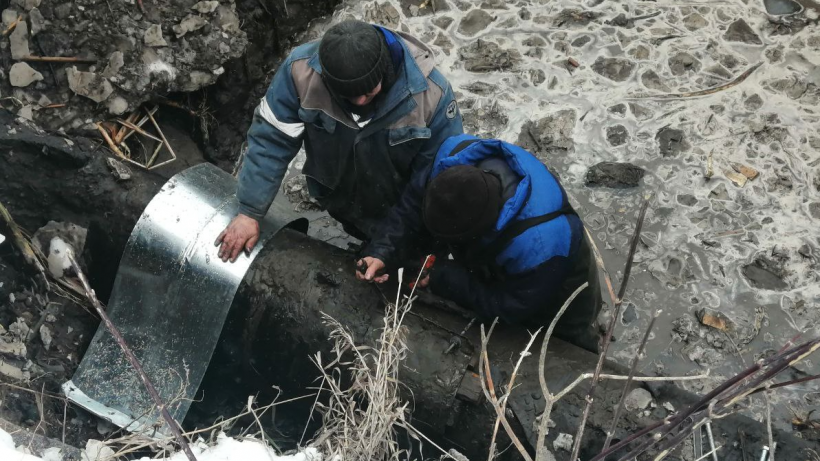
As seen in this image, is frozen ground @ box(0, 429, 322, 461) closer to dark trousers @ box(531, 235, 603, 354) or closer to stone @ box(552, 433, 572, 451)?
stone @ box(552, 433, 572, 451)

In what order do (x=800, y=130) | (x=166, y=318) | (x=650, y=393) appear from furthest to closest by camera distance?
(x=800, y=130)
(x=166, y=318)
(x=650, y=393)

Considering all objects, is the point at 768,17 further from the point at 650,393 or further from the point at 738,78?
the point at 650,393

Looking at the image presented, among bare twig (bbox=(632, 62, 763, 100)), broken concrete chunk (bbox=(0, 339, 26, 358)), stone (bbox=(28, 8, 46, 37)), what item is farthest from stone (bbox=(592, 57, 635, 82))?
broken concrete chunk (bbox=(0, 339, 26, 358))

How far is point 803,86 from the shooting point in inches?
196

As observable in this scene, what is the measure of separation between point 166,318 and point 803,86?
4.56m

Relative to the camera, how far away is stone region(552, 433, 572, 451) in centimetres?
281

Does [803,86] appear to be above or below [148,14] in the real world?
below

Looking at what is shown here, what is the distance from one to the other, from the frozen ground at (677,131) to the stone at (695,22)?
1 cm

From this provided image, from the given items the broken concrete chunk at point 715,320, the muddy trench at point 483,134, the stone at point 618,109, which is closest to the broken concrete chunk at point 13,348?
the muddy trench at point 483,134

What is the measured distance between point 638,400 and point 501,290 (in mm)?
721

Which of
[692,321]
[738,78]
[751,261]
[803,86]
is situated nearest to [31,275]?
[692,321]

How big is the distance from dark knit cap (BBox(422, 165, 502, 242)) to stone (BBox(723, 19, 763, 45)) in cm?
355

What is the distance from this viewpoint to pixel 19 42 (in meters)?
3.73

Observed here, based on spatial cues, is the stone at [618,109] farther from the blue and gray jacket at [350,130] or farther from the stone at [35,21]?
the stone at [35,21]
